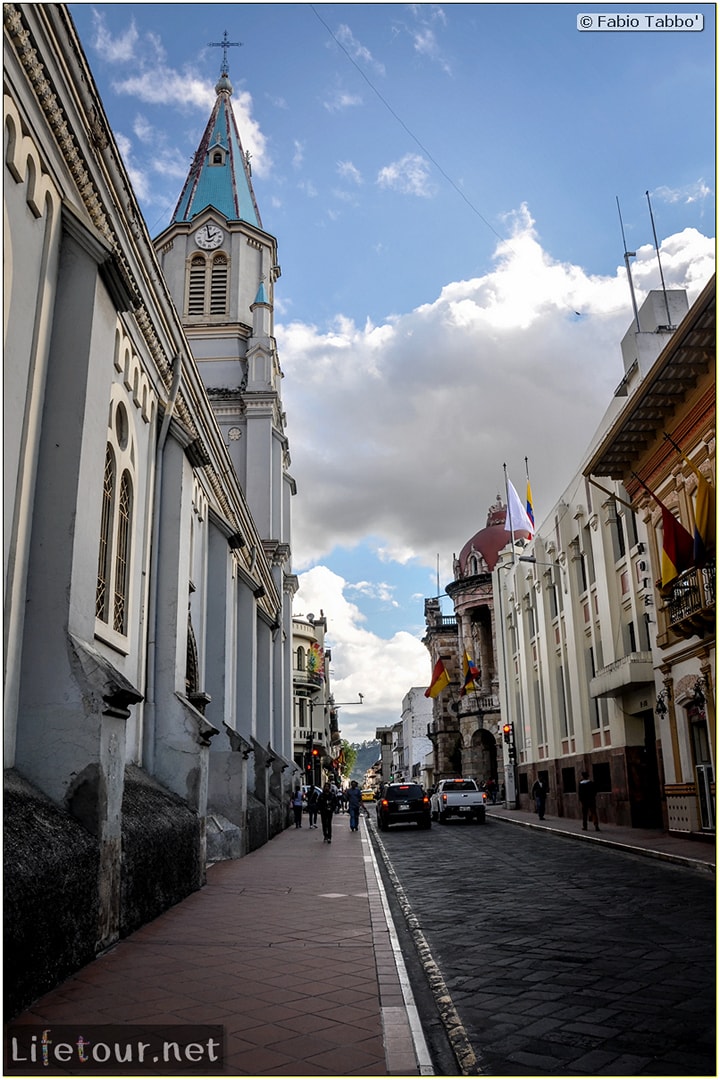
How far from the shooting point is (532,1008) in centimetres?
577

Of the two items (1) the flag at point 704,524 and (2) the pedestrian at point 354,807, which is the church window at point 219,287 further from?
(1) the flag at point 704,524

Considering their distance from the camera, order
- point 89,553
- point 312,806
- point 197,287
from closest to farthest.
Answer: point 89,553
point 312,806
point 197,287

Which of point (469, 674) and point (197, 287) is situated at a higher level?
point (197, 287)

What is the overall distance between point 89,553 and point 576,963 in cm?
565

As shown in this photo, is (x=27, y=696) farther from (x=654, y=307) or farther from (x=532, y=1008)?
(x=654, y=307)

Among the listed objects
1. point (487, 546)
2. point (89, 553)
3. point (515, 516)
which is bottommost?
point (89, 553)

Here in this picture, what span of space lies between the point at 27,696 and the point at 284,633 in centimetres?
3306

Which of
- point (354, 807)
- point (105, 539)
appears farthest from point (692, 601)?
point (354, 807)

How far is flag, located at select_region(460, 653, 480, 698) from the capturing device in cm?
5619

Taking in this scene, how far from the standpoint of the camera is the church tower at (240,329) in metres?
36.9

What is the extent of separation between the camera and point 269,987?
6.23 meters

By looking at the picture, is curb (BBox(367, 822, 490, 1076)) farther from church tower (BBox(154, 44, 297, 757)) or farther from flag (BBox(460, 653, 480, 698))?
flag (BBox(460, 653, 480, 698))

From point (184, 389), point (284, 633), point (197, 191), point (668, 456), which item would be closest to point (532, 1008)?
point (184, 389)

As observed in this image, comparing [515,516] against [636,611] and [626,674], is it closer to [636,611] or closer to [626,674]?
[636,611]
